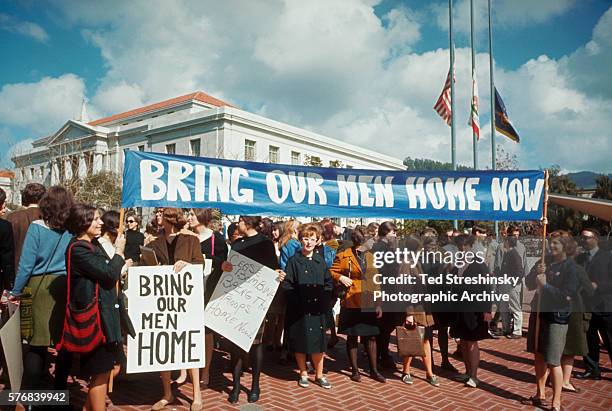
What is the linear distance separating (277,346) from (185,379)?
1.90 m

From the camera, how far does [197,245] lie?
4.39 m

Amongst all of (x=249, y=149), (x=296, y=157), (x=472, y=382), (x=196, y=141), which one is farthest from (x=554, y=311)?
(x=296, y=157)

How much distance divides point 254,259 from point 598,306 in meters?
4.91

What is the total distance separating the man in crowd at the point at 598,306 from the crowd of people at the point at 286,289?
0.01 metres

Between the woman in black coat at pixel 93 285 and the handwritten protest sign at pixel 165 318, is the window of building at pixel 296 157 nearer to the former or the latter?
the handwritten protest sign at pixel 165 318

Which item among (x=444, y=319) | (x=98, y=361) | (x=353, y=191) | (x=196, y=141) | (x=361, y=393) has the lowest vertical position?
(x=361, y=393)

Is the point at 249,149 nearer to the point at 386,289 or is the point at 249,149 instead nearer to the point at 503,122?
the point at 503,122

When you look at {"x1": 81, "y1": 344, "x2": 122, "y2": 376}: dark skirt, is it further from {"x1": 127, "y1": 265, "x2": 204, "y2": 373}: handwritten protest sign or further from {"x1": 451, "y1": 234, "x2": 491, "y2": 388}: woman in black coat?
{"x1": 451, "y1": 234, "x2": 491, "y2": 388}: woman in black coat

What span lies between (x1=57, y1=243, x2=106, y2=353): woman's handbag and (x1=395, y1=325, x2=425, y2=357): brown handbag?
361 cm

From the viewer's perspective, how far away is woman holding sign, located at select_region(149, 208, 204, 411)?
4.30 meters

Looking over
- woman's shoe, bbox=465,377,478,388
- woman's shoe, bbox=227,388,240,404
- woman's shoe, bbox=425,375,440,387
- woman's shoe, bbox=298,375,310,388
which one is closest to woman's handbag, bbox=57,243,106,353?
woman's shoe, bbox=227,388,240,404

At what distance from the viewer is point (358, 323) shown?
217 inches

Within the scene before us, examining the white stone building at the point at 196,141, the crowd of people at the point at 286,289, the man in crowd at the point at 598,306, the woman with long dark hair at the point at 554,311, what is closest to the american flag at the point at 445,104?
the crowd of people at the point at 286,289

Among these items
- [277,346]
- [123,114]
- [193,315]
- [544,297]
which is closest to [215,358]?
[277,346]
